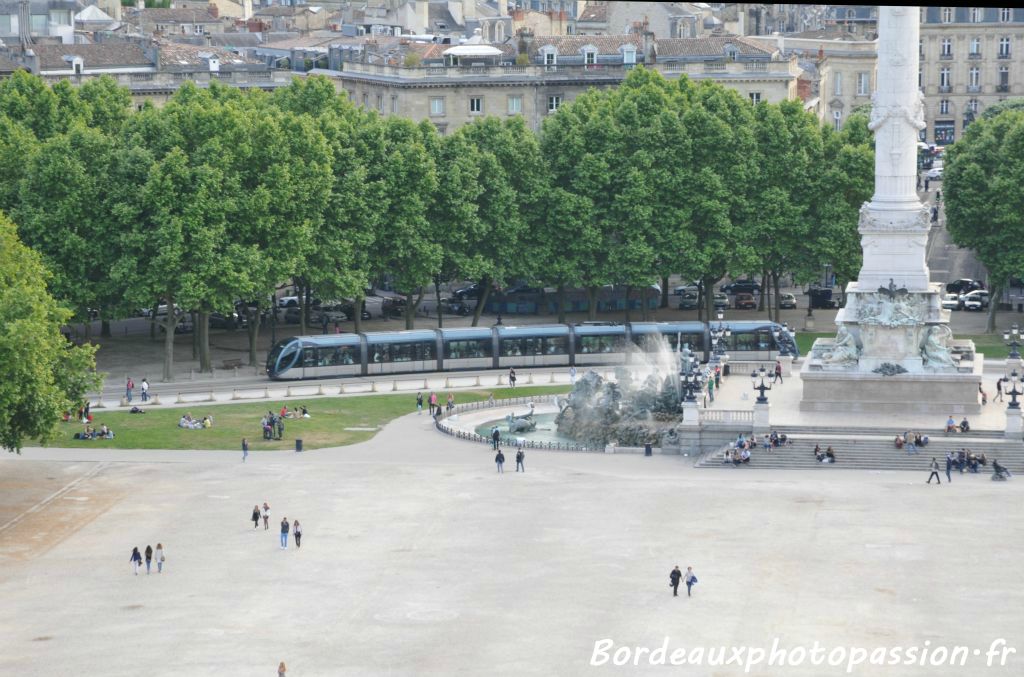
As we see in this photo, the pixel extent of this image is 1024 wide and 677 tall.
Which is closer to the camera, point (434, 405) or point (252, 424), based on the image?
point (252, 424)

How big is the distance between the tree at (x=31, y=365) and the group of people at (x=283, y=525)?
33.1 ft

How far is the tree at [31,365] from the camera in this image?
76.8 metres

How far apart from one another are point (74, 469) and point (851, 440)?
3718 cm

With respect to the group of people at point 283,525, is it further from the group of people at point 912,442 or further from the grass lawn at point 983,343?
the grass lawn at point 983,343

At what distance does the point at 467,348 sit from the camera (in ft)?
387

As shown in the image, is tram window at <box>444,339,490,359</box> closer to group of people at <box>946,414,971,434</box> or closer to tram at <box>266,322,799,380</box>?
tram at <box>266,322,799,380</box>

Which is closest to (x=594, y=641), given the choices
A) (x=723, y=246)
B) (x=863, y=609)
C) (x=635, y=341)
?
(x=863, y=609)

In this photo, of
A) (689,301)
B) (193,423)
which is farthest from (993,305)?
(193,423)

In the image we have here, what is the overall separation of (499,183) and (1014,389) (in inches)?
1788

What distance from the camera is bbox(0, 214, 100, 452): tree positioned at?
252 ft

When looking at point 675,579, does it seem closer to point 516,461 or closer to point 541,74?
point 516,461

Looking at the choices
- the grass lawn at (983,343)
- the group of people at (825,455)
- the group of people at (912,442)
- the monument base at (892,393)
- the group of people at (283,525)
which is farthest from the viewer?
the grass lawn at (983,343)

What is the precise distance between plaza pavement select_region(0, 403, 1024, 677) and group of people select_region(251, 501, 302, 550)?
0.47 meters

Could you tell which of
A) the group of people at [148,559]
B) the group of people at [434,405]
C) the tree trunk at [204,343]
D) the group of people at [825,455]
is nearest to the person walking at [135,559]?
the group of people at [148,559]
